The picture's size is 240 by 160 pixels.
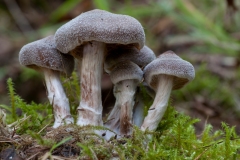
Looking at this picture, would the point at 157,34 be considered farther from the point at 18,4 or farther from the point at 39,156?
the point at 39,156

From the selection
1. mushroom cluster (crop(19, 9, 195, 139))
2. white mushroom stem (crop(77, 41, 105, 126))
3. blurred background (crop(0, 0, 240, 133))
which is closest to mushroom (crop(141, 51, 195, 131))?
mushroom cluster (crop(19, 9, 195, 139))

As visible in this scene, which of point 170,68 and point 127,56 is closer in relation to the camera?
point 170,68

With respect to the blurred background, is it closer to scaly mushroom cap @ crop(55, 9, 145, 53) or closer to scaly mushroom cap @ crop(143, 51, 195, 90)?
scaly mushroom cap @ crop(143, 51, 195, 90)

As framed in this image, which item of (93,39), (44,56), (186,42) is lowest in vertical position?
(186,42)

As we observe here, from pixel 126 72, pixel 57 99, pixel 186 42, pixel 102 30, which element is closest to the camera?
pixel 102 30

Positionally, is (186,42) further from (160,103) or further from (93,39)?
(93,39)

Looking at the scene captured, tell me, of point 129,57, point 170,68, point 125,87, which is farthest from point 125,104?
point 170,68

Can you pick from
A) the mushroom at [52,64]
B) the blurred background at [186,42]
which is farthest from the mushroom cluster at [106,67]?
the blurred background at [186,42]

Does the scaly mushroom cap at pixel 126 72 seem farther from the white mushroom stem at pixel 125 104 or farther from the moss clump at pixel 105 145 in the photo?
the moss clump at pixel 105 145
